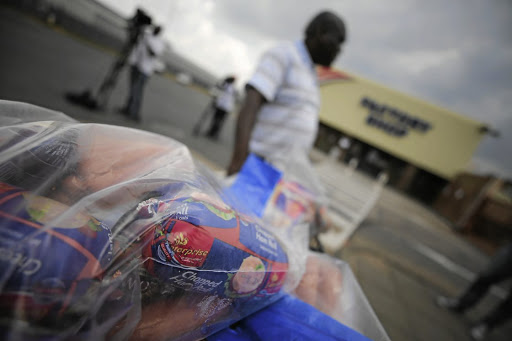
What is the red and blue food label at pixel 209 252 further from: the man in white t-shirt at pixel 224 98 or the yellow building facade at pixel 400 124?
the yellow building facade at pixel 400 124

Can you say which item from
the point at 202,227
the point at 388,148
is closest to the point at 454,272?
the point at 202,227

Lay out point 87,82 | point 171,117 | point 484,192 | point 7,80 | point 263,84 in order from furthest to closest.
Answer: point 484,192 → point 171,117 → point 87,82 → point 7,80 → point 263,84

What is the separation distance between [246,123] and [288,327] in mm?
1019

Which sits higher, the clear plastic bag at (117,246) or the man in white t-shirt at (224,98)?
the man in white t-shirt at (224,98)

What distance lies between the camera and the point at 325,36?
53.0 inches

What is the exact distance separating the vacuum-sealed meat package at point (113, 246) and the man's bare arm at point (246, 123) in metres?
0.66

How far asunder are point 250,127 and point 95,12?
23.7 metres

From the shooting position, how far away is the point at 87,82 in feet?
18.3

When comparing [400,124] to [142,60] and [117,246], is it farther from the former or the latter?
[117,246]

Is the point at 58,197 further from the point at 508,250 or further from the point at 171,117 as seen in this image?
the point at 171,117

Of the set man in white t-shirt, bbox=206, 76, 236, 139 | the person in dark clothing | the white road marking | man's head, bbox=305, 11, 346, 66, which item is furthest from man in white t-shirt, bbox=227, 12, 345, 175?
the white road marking

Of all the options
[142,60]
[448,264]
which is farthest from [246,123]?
[448,264]

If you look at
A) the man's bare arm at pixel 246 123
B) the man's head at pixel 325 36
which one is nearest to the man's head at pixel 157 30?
the man's head at pixel 325 36

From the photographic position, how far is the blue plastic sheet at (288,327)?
0.58 m
